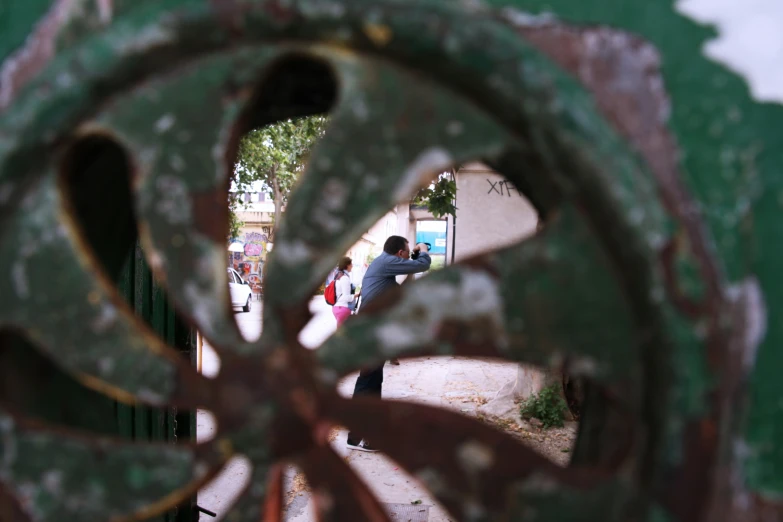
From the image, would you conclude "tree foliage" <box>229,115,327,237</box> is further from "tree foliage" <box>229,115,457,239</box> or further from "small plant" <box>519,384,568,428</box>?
"small plant" <box>519,384,568,428</box>

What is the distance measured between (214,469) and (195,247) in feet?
1.29

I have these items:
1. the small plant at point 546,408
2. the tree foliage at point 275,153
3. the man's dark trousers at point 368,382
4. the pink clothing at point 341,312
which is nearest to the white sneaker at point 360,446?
the man's dark trousers at point 368,382

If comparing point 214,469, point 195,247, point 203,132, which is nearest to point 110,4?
point 203,132

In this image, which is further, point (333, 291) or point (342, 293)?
point (333, 291)

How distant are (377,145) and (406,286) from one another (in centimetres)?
24

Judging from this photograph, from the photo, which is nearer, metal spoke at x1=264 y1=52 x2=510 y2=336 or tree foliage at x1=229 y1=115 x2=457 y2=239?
metal spoke at x1=264 y1=52 x2=510 y2=336

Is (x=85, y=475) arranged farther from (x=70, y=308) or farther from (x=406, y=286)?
(x=406, y=286)

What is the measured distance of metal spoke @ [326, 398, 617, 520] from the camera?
936 millimetres

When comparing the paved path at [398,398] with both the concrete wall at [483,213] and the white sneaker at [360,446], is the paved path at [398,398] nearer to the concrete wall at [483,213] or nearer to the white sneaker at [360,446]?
the white sneaker at [360,446]

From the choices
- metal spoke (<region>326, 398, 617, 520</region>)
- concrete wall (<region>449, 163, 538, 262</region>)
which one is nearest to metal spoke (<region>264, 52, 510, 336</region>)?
metal spoke (<region>326, 398, 617, 520</region>)

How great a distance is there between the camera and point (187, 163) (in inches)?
38.3

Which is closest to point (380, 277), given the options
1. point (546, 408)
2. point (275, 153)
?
point (546, 408)

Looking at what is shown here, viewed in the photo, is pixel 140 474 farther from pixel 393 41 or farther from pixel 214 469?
pixel 393 41

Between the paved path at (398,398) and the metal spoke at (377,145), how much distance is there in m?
0.62
